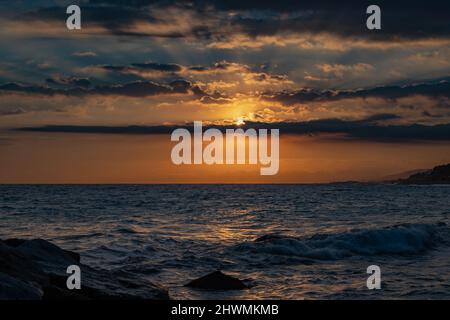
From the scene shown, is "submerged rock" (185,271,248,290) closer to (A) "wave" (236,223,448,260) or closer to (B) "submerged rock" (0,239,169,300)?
(B) "submerged rock" (0,239,169,300)

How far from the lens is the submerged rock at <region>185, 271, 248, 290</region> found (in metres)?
15.6

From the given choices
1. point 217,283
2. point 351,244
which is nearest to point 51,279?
point 217,283

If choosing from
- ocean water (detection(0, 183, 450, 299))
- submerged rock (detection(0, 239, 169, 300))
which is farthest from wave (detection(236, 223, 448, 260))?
submerged rock (detection(0, 239, 169, 300))

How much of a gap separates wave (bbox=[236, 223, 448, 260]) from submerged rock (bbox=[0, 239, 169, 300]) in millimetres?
10711

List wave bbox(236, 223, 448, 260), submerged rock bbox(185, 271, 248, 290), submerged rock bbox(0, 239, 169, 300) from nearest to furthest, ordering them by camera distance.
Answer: submerged rock bbox(0, 239, 169, 300) < submerged rock bbox(185, 271, 248, 290) < wave bbox(236, 223, 448, 260)

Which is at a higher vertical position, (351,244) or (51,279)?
(51,279)

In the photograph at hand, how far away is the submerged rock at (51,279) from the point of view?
9508 millimetres

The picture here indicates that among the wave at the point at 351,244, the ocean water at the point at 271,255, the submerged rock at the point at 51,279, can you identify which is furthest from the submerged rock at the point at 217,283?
the wave at the point at 351,244

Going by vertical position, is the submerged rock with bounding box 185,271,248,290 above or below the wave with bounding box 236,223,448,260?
above

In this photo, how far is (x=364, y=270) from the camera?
63.7ft

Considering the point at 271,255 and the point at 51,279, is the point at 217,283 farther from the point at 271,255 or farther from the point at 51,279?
the point at 271,255

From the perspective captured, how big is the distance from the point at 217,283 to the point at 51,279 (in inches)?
209

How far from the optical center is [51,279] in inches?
474
